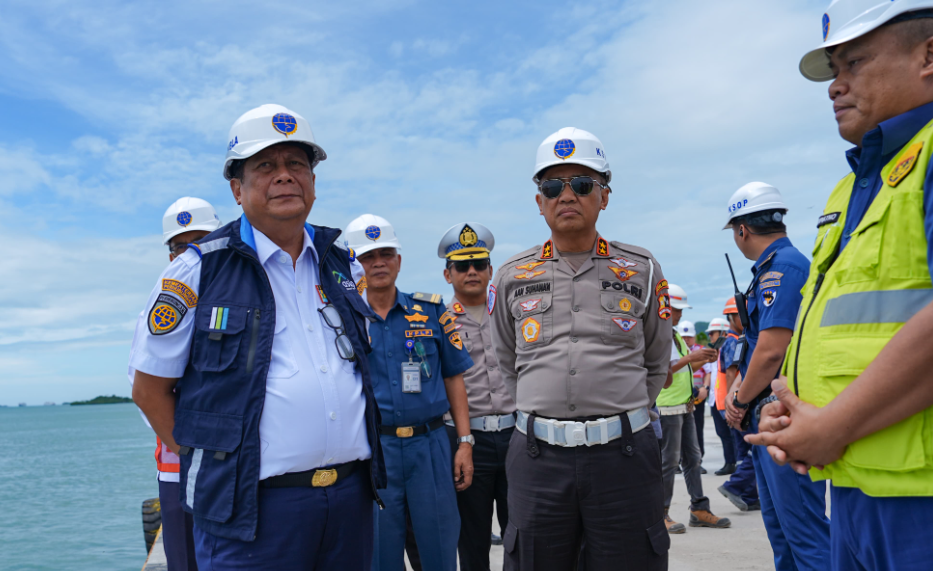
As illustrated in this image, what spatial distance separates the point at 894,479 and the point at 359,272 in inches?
90.0

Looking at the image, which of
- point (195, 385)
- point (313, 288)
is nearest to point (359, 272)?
point (313, 288)

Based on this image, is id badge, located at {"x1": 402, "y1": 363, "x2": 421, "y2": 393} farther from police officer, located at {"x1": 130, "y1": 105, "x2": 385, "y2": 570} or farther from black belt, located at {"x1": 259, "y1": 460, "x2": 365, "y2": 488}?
black belt, located at {"x1": 259, "y1": 460, "x2": 365, "y2": 488}

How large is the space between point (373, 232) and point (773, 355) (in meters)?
2.76

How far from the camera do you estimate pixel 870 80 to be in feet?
5.91

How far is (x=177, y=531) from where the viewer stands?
140 inches

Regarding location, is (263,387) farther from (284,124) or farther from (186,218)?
(186,218)

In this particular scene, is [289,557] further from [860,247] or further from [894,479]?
[860,247]

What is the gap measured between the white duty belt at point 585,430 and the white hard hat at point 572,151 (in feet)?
4.27

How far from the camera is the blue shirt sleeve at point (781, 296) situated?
12.0 feet

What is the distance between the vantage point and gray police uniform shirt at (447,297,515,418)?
15.8 feet

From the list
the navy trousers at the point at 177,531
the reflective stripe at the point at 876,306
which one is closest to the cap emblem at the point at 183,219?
the navy trousers at the point at 177,531

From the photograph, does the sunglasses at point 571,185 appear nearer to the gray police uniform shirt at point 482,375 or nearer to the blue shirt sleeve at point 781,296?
the blue shirt sleeve at point 781,296

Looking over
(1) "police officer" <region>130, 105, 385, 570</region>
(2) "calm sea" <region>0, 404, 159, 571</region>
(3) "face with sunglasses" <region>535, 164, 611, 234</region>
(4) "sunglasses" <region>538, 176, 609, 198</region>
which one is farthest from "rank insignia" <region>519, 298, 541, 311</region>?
(2) "calm sea" <region>0, 404, 159, 571</region>

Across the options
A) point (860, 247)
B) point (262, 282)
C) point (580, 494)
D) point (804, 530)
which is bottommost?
point (804, 530)
